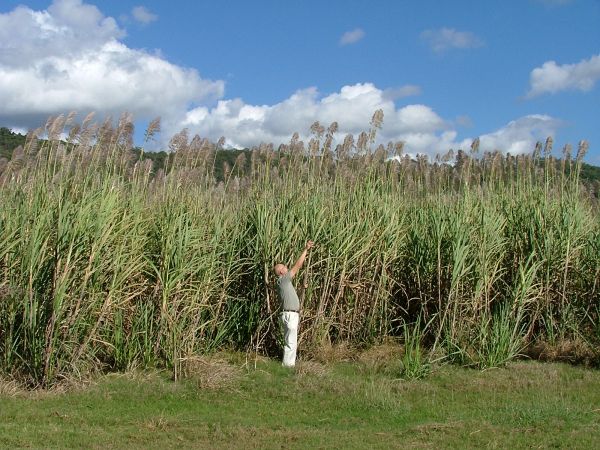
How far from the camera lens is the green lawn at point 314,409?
6082 millimetres

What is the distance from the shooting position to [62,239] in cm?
740

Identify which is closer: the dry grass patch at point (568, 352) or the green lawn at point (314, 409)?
the green lawn at point (314, 409)

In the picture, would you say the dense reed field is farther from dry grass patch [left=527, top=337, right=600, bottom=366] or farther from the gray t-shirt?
the gray t-shirt

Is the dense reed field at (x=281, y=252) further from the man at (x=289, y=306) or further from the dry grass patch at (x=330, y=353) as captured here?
the man at (x=289, y=306)

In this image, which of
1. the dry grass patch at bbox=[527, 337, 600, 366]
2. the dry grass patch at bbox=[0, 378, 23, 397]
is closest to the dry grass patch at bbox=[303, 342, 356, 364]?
the dry grass patch at bbox=[527, 337, 600, 366]

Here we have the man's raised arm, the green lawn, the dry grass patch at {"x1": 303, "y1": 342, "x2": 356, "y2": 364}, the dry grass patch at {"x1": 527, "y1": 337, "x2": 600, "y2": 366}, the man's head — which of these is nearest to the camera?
the green lawn

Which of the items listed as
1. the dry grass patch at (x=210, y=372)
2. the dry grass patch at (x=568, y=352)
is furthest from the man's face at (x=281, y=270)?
the dry grass patch at (x=568, y=352)

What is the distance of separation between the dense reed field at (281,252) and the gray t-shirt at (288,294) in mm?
608

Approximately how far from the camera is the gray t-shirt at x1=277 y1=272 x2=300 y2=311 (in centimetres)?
Answer: 861

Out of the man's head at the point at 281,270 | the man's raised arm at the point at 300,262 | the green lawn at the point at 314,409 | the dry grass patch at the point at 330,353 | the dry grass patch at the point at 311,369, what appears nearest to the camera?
the green lawn at the point at 314,409

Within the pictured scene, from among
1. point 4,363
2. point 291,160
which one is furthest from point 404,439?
point 291,160

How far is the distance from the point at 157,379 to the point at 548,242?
565cm

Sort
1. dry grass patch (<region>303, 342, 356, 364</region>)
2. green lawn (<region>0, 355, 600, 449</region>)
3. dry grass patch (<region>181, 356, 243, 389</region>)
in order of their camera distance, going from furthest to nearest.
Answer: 1. dry grass patch (<region>303, 342, 356, 364</region>)
2. dry grass patch (<region>181, 356, 243, 389</region>)
3. green lawn (<region>0, 355, 600, 449</region>)

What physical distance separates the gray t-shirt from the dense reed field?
0.61 metres
